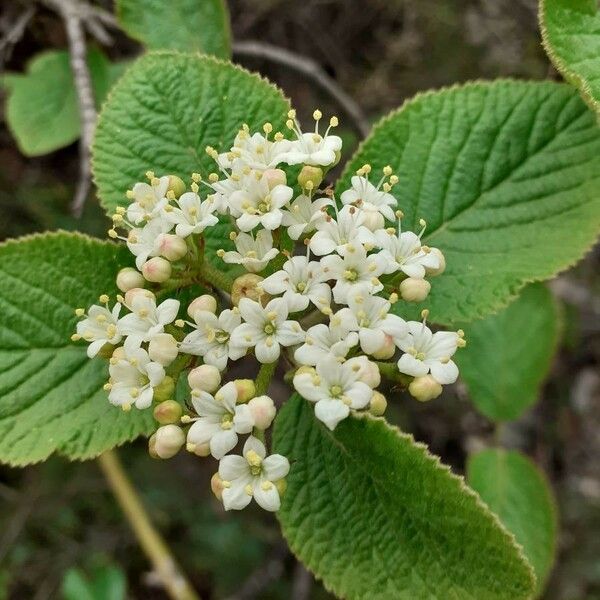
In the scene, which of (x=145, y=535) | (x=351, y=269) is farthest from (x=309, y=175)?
(x=145, y=535)

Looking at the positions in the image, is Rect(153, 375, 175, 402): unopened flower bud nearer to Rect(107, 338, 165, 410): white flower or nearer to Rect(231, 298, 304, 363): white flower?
Rect(107, 338, 165, 410): white flower

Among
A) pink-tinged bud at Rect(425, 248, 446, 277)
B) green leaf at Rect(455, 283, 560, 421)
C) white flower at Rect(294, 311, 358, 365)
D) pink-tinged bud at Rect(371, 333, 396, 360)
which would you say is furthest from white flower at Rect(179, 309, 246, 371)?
green leaf at Rect(455, 283, 560, 421)

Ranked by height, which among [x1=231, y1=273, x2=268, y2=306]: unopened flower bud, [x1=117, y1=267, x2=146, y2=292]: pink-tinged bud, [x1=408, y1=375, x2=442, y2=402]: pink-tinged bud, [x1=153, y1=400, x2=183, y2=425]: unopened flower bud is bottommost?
[x1=153, y1=400, x2=183, y2=425]: unopened flower bud

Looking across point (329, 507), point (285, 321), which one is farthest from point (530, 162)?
point (329, 507)

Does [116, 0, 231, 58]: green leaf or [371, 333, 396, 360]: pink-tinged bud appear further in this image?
[116, 0, 231, 58]: green leaf

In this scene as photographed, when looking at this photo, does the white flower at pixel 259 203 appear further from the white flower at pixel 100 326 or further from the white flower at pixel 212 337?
the white flower at pixel 100 326

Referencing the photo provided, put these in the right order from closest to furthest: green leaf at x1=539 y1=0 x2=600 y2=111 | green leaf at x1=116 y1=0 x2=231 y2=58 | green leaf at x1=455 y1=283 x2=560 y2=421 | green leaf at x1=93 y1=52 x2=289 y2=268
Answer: green leaf at x1=539 y1=0 x2=600 y2=111 → green leaf at x1=93 y1=52 x2=289 y2=268 → green leaf at x1=116 y1=0 x2=231 y2=58 → green leaf at x1=455 y1=283 x2=560 y2=421

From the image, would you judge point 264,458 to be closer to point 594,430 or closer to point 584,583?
point 584,583
